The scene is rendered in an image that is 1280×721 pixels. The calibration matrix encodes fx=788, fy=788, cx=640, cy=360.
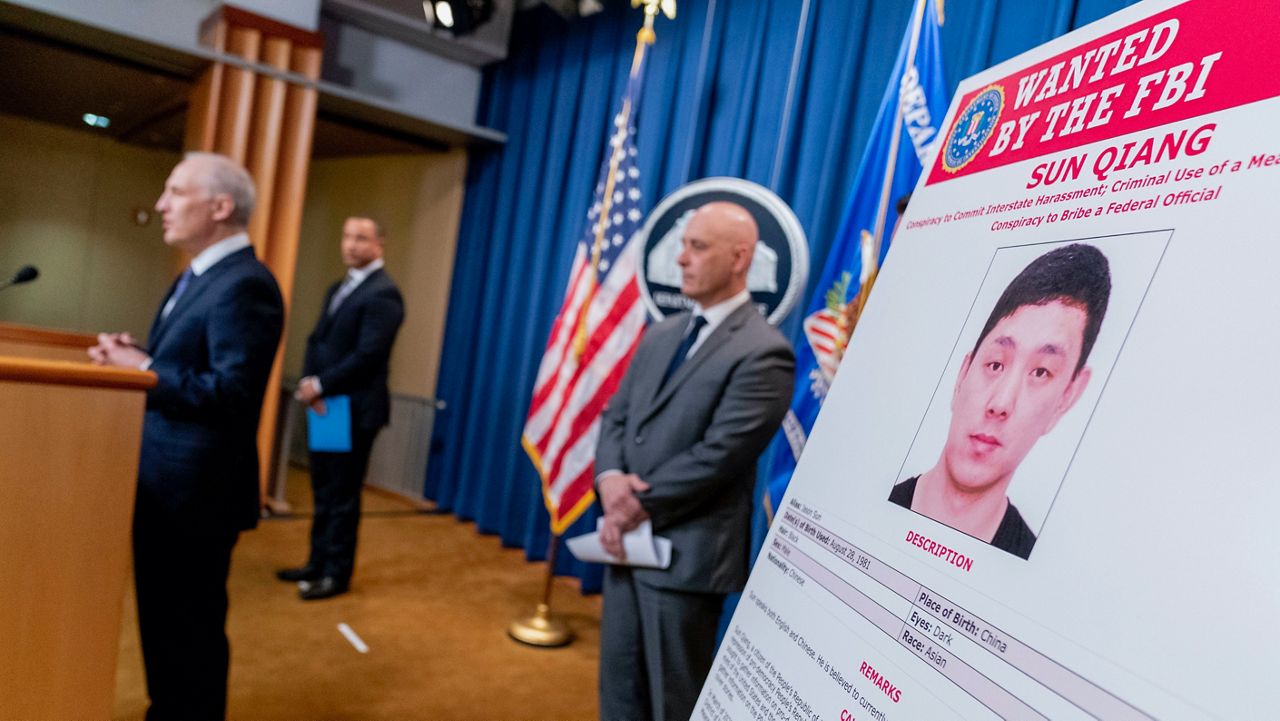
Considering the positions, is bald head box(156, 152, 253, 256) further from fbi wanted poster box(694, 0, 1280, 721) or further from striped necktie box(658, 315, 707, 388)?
fbi wanted poster box(694, 0, 1280, 721)

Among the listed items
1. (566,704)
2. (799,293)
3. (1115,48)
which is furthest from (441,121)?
(1115,48)

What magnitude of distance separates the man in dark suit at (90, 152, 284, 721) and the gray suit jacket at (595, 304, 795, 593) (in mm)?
805

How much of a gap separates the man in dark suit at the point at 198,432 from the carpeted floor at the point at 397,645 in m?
0.52

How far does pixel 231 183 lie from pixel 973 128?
1527mm

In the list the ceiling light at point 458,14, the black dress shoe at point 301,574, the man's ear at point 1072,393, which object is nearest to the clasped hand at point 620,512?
the man's ear at point 1072,393

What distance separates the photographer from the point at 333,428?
2920mm

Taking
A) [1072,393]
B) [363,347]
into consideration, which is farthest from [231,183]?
[1072,393]

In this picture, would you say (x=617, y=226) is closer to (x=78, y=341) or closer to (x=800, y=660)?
(x=78, y=341)

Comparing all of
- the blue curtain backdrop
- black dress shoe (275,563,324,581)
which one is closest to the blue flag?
the blue curtain backdrop

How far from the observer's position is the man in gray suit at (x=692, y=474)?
162 centimetres

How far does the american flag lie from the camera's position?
2828 millimetres

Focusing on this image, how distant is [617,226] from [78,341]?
1.76 metres

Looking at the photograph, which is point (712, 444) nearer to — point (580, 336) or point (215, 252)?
point (215, 252)

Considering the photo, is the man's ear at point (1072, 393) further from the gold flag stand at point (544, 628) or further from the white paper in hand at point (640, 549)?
the gold flag stand at point (544, 628)
